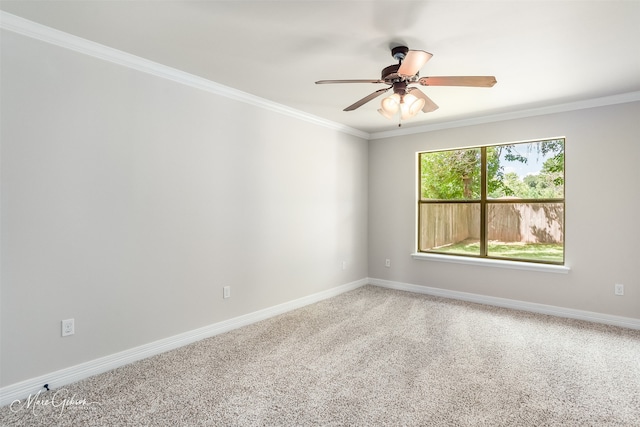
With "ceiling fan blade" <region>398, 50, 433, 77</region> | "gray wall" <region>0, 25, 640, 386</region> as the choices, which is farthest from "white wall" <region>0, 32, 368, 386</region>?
"ceiling fan blade" <region>398, 50, 433, 77</region>

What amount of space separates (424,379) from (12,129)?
317 cm

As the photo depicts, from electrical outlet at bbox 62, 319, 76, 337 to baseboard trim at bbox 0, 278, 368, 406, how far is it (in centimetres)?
24

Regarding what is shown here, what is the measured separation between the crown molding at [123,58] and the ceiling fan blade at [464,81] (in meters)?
1.85

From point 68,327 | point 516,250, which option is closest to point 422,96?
point 516,250

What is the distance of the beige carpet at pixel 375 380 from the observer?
203 cm

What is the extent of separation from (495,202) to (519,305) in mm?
1292

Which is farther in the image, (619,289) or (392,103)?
(619,289)

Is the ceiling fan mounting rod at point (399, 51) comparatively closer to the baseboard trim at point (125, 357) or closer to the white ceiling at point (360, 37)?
the white ceiling at point (360, 37)

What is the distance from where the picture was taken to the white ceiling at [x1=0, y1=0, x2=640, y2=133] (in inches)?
79.3

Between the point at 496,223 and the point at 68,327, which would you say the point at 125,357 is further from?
the point at 496,223

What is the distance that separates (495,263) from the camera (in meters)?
4.31

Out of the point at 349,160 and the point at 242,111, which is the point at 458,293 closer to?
the point at 349,160

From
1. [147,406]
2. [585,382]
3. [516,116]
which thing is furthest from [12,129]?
[516,116]

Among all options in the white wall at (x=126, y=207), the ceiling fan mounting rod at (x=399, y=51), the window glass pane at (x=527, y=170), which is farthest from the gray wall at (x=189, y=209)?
the ceiling fan mounting rod at (x=399, y=51)
